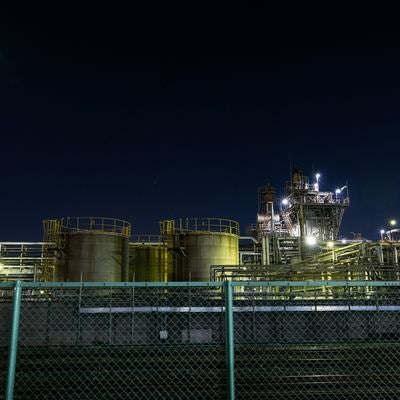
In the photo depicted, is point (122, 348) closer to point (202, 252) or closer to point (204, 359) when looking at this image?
point (204, 359)

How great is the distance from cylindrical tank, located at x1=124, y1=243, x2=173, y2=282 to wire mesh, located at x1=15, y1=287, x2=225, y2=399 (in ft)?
40.3

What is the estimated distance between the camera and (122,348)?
10250 millimetres

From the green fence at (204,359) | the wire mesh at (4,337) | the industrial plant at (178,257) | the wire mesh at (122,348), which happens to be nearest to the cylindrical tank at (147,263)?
the industrial plant at (178,257)

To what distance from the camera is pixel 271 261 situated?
120 feet

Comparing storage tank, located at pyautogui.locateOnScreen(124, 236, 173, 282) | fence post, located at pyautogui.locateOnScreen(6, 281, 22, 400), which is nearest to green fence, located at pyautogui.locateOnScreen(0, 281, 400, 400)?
fence post, located at pyautogui.locateOnScreen(6, 281, 22, 400)

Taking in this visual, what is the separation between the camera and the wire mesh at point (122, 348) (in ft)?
25.9

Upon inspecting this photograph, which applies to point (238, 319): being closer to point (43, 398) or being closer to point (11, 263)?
point (43, 398)

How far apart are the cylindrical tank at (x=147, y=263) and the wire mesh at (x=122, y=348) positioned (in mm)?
12292

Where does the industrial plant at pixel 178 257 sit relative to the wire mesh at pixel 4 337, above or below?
above

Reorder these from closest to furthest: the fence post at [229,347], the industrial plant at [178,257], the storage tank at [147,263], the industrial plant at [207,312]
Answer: the fence post at [229,347], the industrial plant at [207,312], the industrial plant at [178,257], the storage tank at [147,263]

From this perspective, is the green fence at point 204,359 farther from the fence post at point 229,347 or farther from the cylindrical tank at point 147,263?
the cylindrical tank at point 147,263

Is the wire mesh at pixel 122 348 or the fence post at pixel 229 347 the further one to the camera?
the wire mesh at pixel 122 348

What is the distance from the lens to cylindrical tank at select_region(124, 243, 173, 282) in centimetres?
3509

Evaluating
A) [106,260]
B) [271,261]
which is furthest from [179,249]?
[271,261]
